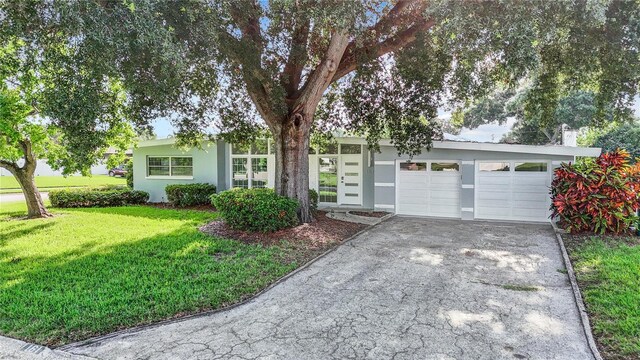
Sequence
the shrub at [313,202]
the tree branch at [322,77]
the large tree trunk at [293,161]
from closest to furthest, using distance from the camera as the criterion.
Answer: the tree branch at [322,77]
the large tree trunk at [293,161]
the shrub at [313,202]

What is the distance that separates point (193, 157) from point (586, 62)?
14043mm

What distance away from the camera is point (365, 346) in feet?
12.3

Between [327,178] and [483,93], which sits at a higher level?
[483,93]

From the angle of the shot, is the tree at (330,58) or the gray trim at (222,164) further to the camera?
the gray trim at (222,164)

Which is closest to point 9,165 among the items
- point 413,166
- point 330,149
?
point 330,149

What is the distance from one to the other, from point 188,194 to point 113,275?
897 centimetres

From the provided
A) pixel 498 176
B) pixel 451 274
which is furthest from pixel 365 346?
pixel 498 176

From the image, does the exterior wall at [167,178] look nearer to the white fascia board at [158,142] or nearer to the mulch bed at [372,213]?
the white fascia board at [158,142]

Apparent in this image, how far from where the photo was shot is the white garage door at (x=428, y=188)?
12.1 m

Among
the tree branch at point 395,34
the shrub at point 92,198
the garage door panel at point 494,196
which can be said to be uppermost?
the tree branch at point 395,34

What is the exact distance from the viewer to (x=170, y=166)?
53.2 ft

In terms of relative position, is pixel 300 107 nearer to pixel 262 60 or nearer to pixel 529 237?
pixel 262 60

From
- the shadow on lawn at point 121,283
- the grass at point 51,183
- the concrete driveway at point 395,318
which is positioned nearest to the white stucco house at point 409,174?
the concrete driveway at point 395,318

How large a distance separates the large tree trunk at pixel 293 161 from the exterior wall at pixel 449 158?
3.87m
